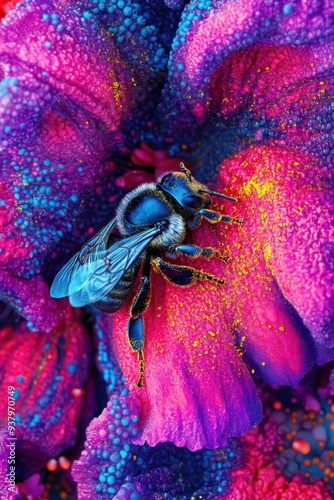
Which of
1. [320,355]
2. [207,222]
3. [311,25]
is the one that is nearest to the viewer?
[311,25]

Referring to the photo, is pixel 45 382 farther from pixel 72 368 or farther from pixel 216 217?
pixel 216 217

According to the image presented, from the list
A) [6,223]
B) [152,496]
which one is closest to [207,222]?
[6,223]

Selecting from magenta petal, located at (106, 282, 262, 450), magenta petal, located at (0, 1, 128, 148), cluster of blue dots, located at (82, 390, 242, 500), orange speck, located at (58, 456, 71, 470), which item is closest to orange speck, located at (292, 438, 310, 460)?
cluster of blue dots, located at (82, 390, 242, 500)

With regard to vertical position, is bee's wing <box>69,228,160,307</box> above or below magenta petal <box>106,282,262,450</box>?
above

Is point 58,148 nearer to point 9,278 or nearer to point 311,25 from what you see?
point 9,278

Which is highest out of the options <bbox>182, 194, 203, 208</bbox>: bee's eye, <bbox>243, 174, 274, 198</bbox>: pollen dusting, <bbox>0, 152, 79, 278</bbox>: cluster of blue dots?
<bbox>0, 152, 79, 278</bbox>: cluster of blue dots

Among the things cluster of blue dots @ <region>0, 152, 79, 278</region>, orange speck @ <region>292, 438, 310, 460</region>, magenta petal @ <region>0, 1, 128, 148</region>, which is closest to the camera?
magenta petal @ <region>0, 1, 128, 148</region>

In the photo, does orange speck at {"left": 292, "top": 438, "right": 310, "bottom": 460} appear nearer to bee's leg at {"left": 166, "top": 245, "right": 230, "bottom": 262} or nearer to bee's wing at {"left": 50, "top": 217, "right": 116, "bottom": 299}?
bee's leg at {"left": 166, "top": 245, "right": 230, "bottom": 262}
